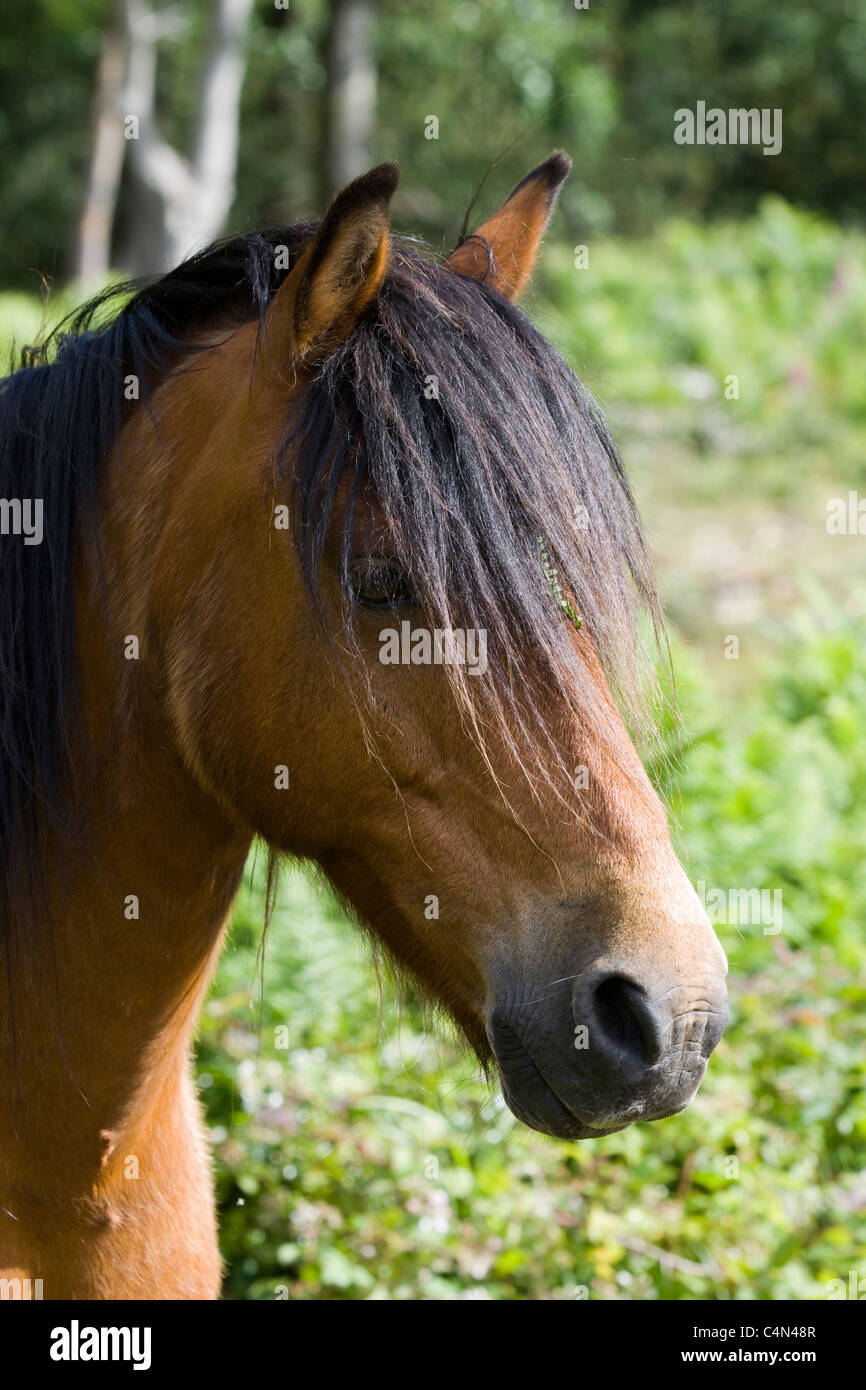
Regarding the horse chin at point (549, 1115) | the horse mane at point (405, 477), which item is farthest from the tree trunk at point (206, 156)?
the horse chin at point (549, 1115)

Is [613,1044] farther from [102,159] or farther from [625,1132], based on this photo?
[102,159]

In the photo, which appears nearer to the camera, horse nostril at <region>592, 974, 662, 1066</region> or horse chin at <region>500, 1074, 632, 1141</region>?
horse nostril at <region>592, 974, 662, 1066</region>

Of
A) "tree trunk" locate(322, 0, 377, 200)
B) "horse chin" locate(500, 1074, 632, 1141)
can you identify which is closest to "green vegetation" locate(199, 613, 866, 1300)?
"horse chin" locate(500, 1074, 632, 1141)

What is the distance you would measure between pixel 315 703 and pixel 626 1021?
0.63 m

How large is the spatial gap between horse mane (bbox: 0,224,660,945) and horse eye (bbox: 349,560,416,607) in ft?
0.11

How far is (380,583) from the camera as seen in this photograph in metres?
1.75

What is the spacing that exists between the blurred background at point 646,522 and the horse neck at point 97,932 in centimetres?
30

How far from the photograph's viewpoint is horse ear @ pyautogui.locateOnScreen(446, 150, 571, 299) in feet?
7.15

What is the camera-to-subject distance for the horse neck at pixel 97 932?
6.33 feet

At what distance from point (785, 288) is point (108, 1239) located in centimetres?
Result: 1556

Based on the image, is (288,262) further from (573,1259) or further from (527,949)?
(573,1259)

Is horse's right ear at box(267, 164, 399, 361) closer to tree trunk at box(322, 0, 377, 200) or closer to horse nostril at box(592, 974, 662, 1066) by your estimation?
horse nostril at box(592, 974, 662, 1066)

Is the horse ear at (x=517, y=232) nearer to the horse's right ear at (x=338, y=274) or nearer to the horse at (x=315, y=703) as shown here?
the horse at (x=315, y=703)
